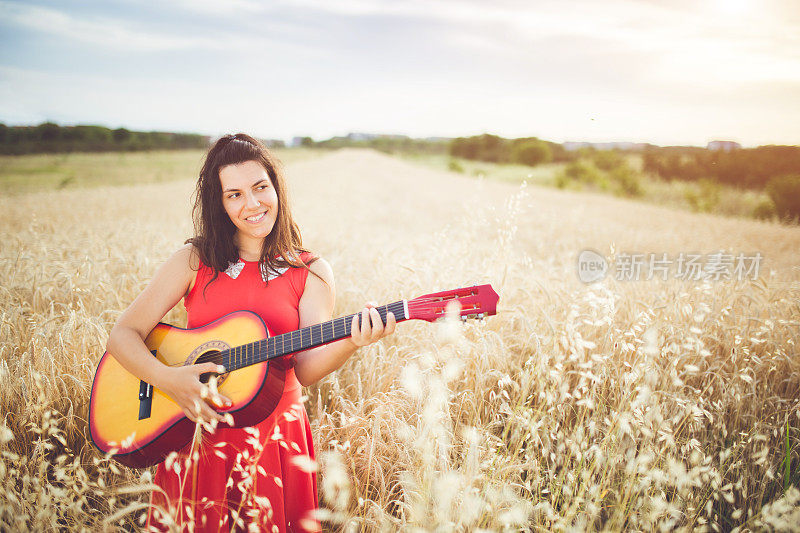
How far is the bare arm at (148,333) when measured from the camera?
152 centimetres

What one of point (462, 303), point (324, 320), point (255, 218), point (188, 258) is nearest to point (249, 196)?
point (255, 218)

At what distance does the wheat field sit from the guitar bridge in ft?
0.88

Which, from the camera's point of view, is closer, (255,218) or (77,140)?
(255,218)

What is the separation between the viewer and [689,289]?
11.7ft

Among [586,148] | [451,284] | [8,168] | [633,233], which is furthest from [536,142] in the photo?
[451,284]

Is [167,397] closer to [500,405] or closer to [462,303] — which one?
[462,303]

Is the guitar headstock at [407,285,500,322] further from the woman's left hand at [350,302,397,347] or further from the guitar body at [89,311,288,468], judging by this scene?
the guitar body at [89,311,288,468]

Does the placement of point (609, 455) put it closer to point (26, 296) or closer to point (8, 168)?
point (26, 296)

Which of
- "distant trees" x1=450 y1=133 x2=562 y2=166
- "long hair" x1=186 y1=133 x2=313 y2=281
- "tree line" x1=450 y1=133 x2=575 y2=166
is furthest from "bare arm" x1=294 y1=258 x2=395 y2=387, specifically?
"distant trees" x1=450 y1=133 x2=562 y2=166

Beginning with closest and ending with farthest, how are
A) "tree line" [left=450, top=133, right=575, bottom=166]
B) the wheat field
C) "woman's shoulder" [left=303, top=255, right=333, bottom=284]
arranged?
the wheat field → "woman's shoulder" [left=303, top=255, right=333, bottom=284] → "tree line" [left=450, top=133, right=575, bottom=166]

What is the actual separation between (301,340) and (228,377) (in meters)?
0.34

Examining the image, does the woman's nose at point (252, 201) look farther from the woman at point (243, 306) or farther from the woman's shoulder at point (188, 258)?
the woman's shoulder at point (188, 258)

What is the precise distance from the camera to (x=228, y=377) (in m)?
1.60

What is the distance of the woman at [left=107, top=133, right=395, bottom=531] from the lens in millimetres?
1560
